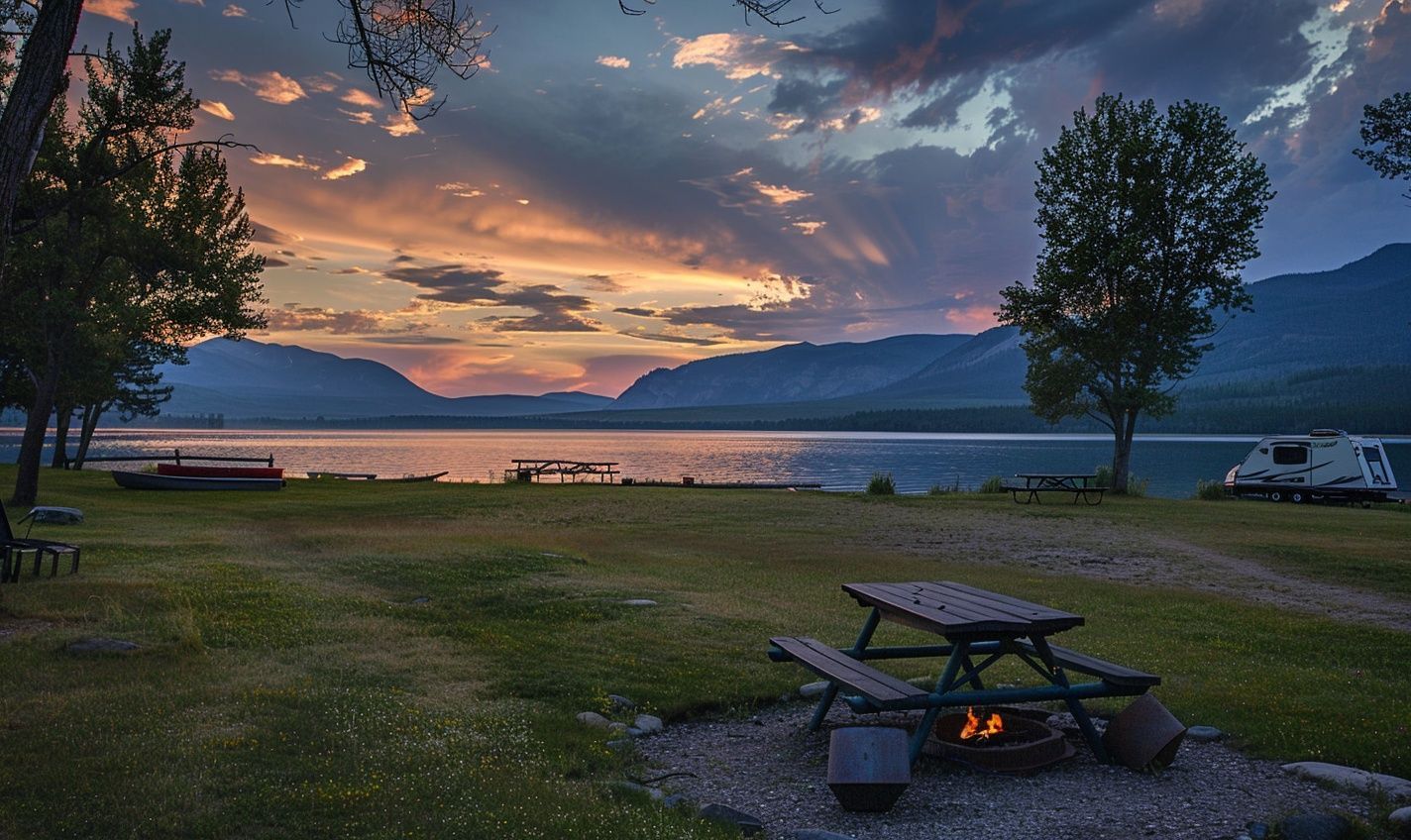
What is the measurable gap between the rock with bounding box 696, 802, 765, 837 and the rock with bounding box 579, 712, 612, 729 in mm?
Result: 2110

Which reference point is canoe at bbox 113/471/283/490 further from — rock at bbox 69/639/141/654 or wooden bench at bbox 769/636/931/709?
wooden bench at bbox 769/636/931/709

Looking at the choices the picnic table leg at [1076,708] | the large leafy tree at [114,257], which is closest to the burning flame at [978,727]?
the picnic table leg at [1076,708]

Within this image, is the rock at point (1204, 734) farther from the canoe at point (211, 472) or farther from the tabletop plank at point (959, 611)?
the canoe at point (211, 472)

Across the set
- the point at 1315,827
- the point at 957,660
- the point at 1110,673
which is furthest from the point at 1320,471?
the point at 957,660

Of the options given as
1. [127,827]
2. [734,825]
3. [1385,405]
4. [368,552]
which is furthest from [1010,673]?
[1385,405]

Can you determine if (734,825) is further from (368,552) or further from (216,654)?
(368,552)

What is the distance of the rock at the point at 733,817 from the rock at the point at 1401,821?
14.2 feet

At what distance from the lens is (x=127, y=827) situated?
5.31m

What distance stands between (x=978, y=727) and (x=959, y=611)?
1.35 metres

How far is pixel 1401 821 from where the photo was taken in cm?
589

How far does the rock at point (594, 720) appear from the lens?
26.6 feet

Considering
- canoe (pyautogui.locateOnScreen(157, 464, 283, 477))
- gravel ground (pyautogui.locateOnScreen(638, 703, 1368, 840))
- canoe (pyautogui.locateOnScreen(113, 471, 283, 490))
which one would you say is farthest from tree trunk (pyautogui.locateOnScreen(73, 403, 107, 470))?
gravel ground (pyautogui.locateOnScreen(638, 703, 1368, 840))

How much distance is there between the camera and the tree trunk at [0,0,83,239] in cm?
648

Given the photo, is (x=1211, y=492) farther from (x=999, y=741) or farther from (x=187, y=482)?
(x=187, y=482)
